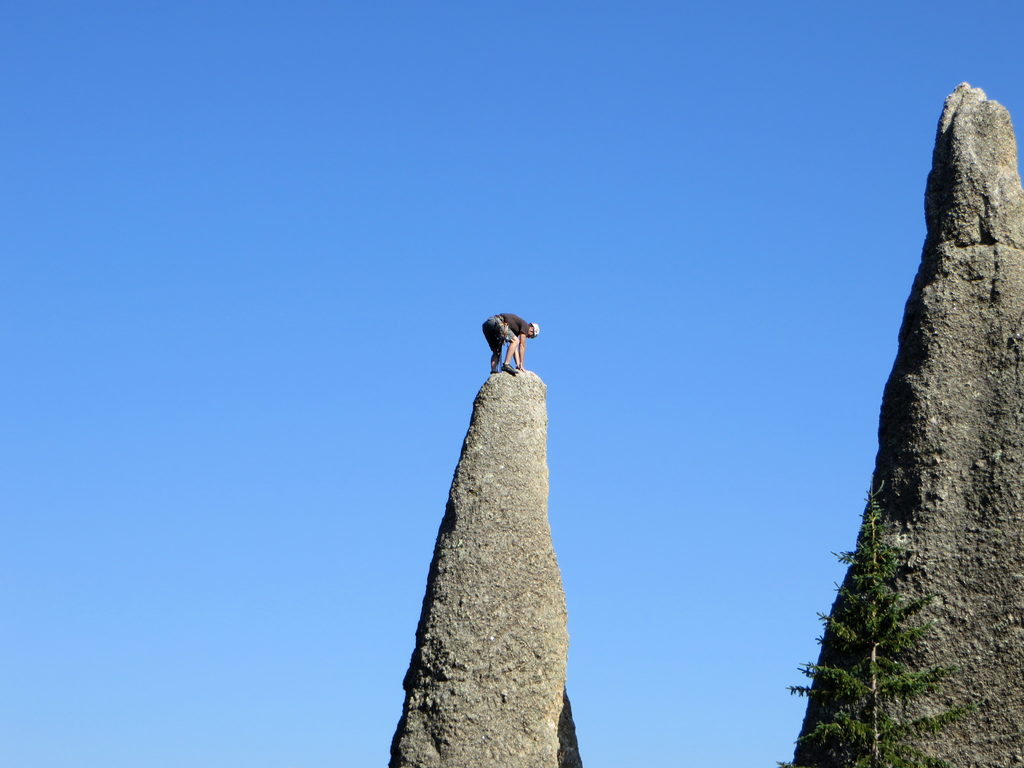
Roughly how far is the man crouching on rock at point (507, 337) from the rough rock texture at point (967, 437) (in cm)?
654

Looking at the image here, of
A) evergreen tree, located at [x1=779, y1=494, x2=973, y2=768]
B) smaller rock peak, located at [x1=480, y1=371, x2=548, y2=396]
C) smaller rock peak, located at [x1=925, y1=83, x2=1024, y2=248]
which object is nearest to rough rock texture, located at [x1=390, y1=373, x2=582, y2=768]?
smaller rock peak, located at [x1=480, y1=371, x2=548, y2=396]

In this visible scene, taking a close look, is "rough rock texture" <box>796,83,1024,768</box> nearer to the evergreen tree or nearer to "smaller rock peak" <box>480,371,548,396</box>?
the evergreen tree

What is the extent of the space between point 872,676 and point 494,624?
20.3ft

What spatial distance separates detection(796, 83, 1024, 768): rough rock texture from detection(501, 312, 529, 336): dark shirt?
6.60 meters

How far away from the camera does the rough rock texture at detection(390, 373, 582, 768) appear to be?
28.4m

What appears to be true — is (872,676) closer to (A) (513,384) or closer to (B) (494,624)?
(B) (494,624)

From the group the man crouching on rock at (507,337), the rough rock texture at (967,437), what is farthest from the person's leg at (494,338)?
the rough rock texture at (967,437)

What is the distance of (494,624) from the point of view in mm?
29094

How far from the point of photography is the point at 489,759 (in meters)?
28.1

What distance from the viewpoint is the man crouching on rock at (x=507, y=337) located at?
31.8 m

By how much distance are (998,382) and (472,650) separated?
9351 mm

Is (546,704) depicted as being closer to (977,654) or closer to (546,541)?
(546,541)

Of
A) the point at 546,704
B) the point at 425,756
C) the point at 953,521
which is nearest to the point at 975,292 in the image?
the point at 953,521

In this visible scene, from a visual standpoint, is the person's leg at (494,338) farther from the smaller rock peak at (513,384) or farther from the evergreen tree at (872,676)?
the evergreen tree at (872,676)
